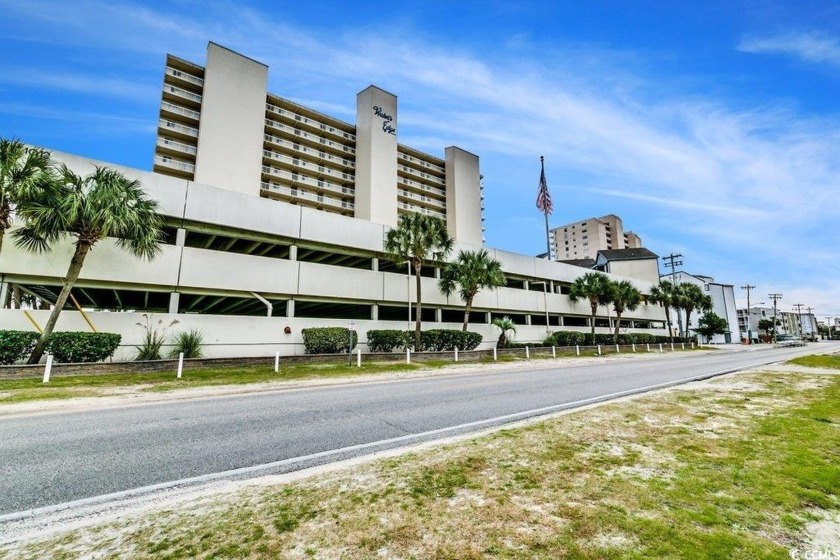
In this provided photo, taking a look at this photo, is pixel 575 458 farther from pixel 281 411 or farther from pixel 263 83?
pixel 263 83

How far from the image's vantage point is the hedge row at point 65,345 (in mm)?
14062

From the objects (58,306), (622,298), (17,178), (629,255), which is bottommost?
(58,306)

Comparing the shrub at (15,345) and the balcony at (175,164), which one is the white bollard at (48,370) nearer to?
the shrub at (15,345)

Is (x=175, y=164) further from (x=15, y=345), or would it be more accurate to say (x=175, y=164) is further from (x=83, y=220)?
(x=15, y=345)

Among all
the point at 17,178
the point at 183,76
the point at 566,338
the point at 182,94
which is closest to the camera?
the point at 17,178

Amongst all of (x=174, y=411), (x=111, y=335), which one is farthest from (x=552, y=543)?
(x=111, y=335)

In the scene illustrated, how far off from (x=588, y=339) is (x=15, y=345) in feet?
139

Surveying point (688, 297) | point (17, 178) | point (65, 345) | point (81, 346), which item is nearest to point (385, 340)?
point (81, 346)

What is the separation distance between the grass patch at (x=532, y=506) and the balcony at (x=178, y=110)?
52974mm

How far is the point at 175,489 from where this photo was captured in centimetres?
449

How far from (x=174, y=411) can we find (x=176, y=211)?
14.3m

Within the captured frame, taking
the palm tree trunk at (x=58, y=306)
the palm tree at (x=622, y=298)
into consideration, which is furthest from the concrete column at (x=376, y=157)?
the palm tree trunk at (x=58, y=306)

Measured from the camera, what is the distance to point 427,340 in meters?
26.6

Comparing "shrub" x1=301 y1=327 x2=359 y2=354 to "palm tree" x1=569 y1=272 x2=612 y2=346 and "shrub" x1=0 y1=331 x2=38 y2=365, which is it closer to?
"shrub" x1=0 y1=331 x2=38 y2=365
